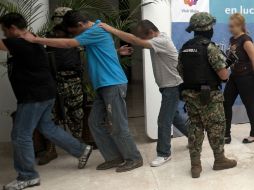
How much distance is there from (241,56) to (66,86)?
203 cm

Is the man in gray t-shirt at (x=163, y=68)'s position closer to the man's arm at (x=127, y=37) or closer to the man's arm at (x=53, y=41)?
the man's arm at (x=127, y=37)

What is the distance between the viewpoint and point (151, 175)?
434cm

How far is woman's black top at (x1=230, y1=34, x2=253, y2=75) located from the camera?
490 centimetres

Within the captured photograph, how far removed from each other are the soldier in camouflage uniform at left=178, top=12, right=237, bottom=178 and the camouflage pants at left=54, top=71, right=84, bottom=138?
1.33m

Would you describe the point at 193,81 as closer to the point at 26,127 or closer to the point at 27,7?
the point at 26,127

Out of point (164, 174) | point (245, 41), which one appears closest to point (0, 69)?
point (164, 174)

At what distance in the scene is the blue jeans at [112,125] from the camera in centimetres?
429

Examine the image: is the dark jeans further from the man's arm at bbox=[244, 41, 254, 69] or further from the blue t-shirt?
the blue t-shirt

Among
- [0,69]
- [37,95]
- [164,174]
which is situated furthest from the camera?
[0,69]

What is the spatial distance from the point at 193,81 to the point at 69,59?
152 centimetres

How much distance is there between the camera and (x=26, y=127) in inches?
159

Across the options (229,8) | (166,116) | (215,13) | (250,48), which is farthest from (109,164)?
(229,8)

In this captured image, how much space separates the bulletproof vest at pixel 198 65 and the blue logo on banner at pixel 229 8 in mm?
1800

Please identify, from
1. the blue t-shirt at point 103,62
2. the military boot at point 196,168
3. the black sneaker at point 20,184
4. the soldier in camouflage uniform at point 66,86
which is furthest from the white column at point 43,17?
the military boot at point 196,168
